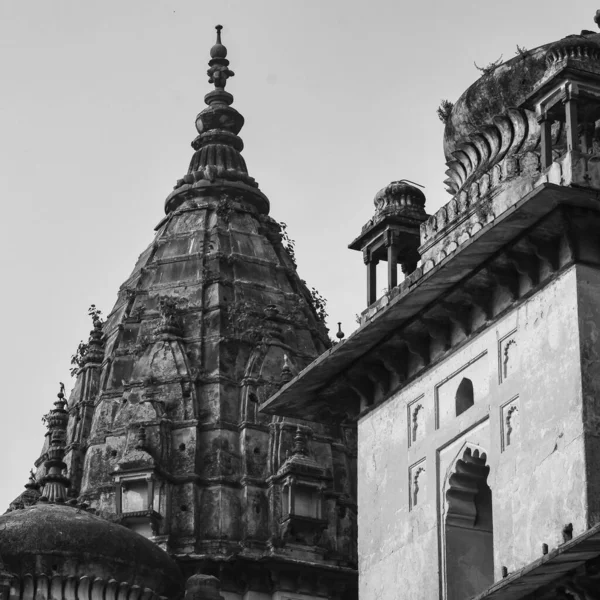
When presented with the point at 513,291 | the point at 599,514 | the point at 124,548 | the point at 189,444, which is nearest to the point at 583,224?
the point at 513,291

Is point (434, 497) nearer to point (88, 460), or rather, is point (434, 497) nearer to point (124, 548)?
point (124, 548)

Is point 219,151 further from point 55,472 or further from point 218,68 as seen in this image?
point 55,472

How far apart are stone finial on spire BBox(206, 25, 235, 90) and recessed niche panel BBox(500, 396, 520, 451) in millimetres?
25406

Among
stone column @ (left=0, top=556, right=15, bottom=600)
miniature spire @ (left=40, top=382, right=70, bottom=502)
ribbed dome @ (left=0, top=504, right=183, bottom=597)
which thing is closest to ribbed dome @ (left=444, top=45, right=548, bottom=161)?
ribbed dome @ (left=0, top=504, right=183, bottom=597)

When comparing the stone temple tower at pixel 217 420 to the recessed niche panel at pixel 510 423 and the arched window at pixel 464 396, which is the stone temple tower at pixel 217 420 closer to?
the arched window at pixel 464 396

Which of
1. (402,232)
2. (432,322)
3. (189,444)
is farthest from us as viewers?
(189,444)

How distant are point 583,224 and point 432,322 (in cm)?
248

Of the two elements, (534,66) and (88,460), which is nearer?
(534,66)

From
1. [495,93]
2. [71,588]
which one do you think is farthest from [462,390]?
[71,588]

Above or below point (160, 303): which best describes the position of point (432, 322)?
below

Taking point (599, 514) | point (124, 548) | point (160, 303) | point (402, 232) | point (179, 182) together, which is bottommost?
point (599, 514)

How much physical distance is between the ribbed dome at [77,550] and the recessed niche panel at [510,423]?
8.29 m

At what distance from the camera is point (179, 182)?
48594mm

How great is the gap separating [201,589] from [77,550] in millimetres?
1629
